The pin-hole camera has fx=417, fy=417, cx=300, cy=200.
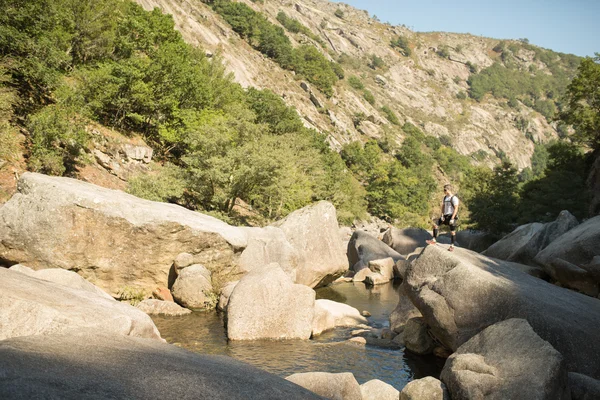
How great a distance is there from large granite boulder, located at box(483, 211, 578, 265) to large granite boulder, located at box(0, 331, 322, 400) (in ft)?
69.1

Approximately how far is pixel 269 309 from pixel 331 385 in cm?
665

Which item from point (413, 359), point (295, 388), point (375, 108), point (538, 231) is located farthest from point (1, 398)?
point (375, 108)

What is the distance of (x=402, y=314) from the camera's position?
1689 centimetres

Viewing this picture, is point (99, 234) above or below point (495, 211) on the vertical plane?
below

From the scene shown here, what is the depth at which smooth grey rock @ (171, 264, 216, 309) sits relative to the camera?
18703 mm

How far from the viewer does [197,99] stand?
44.9 meters

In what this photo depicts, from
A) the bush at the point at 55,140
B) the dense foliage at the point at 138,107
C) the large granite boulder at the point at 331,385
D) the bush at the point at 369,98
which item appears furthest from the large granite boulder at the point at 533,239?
the bush at the point at 369,98

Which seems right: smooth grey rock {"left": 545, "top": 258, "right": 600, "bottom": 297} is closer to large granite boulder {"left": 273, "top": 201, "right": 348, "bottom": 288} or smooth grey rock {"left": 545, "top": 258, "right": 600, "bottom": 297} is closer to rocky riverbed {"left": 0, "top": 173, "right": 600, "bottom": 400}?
rocky riverbed {"left": 0, "top": 173, "right": 600, "bottom": 400}

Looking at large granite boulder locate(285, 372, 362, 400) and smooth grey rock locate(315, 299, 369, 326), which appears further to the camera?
smooth grey rock locate(315, 299, 369, 326)

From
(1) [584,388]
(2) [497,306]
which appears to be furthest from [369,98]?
(1) [584,388]

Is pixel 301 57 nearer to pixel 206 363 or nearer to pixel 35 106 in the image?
pixel 35 106

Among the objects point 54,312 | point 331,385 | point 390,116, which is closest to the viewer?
point 54,312

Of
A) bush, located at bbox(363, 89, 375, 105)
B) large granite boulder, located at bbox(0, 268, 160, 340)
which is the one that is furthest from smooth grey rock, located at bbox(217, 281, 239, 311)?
bush, located at bbox(363, 89, 375, 105)

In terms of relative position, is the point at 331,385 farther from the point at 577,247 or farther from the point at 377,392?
the point at 577,247
